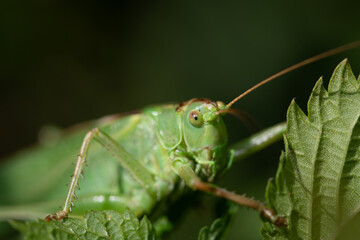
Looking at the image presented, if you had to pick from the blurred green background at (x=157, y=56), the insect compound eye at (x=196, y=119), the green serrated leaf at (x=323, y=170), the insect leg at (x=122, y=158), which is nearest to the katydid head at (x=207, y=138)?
the insect compound eye at (x=196, y=119)

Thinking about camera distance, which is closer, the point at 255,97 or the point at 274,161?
the point at 274,161

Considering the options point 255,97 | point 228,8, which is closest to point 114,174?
point 255,97

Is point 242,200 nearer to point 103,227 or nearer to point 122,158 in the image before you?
point 103,227

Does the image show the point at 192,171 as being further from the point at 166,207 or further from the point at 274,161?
the point at 274,161

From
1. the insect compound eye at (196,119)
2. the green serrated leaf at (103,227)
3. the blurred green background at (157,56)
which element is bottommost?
the green serrated leaf at (103,227)

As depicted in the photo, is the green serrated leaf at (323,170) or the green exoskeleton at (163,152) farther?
the green exoskeleton at (163,152)

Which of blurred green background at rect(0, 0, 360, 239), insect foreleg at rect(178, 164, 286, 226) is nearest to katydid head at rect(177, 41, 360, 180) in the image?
insect foreleg at rect(178, 164, 286, 226)

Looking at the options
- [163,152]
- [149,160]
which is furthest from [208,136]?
[149,160]

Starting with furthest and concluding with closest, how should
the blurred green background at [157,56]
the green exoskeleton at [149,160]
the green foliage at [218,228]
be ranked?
the blurred green background at [157,56] < the green exoskeleton at [149,160] < the green foliage at [218,228]

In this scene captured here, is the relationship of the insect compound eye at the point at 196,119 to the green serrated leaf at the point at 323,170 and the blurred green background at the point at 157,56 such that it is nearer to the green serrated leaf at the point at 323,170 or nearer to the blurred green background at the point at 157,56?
the green serrated leaf at the point at 323,170
